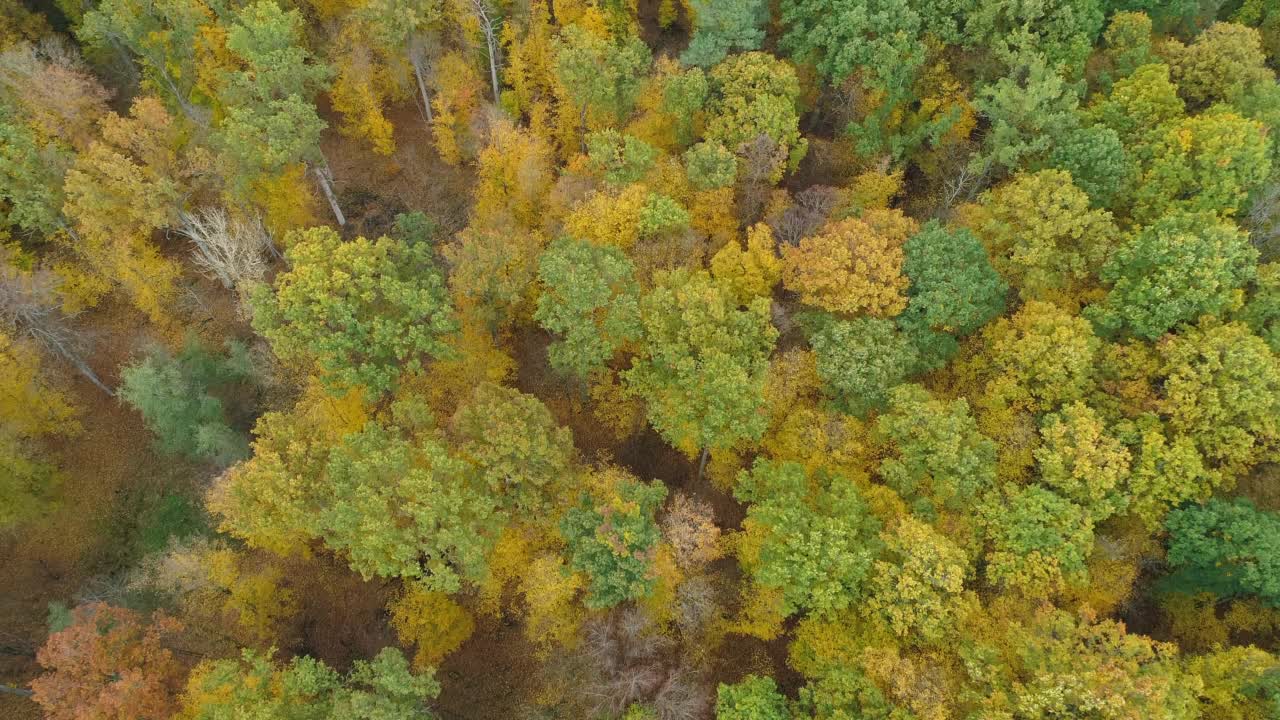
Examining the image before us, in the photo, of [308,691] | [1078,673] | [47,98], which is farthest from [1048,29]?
[47,98]

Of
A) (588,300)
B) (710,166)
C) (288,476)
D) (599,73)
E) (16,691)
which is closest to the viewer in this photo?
(288,476)

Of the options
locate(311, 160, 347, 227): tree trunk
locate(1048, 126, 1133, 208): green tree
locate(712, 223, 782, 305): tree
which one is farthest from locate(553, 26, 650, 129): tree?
locate(1048, 126, 1133, 208): green tree

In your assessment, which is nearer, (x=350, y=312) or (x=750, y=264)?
(x=350, y=312)

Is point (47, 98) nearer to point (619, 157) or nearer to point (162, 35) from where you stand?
point (162, 35)

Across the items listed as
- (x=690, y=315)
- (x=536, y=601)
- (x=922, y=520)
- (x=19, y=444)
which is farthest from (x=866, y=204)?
(x=19, y=444)

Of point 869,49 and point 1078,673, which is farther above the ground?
point 869,49
